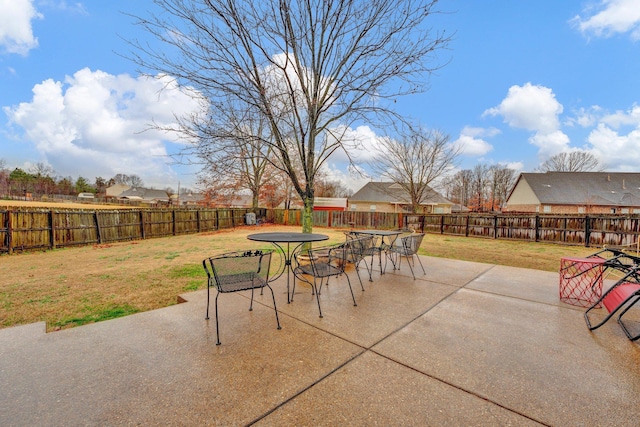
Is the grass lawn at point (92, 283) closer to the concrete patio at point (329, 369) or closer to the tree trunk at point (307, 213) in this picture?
the concrete patio at point (329, 369)

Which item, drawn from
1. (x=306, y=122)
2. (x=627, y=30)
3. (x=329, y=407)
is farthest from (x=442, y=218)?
(x=329, y=407)

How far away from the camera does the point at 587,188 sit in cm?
2589

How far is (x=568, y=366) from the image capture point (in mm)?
2016

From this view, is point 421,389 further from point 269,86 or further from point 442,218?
point 442,218

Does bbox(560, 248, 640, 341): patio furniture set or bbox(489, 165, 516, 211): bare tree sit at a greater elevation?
bbox(489, 165, 516, 211): bare tree

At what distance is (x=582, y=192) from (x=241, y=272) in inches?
1373

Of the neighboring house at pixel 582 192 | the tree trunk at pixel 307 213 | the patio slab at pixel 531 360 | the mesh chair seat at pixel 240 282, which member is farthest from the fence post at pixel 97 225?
the neighboring house at pixel 582 192

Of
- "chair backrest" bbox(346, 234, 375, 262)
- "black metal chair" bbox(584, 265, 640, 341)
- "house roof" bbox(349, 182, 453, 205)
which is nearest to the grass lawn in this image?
"chair backrest" bbox(346, 234, 375, 262)

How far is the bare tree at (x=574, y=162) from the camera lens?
111 ft

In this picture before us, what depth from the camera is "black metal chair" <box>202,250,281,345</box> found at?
2521 mm

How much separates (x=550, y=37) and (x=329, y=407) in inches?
394

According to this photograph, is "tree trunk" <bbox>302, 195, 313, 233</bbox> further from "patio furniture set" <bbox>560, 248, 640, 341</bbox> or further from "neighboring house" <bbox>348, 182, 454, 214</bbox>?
"neighboring house" <bbox>348, 182, 454, 214</bbox>

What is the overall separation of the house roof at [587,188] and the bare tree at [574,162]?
25.8 ft

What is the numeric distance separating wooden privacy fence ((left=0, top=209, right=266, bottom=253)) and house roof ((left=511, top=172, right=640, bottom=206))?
3153cm
